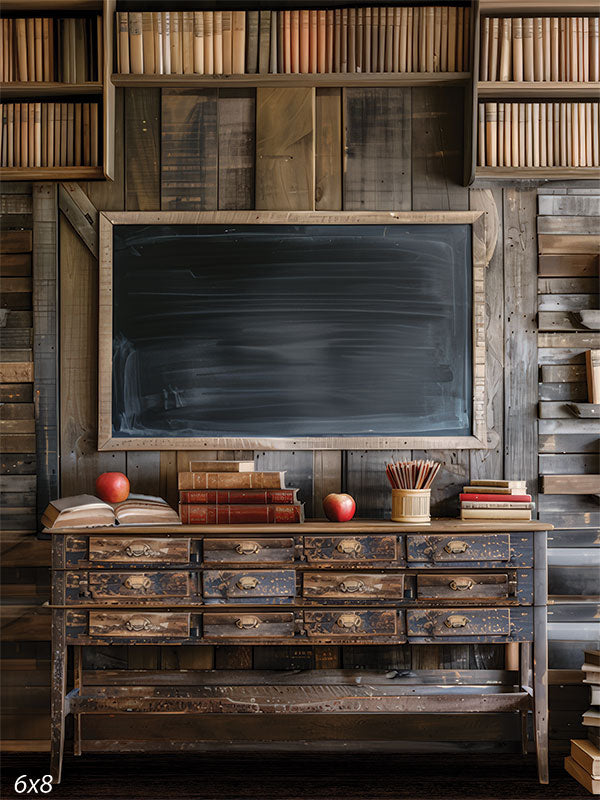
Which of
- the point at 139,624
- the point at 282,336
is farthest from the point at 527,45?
the point at 139,624

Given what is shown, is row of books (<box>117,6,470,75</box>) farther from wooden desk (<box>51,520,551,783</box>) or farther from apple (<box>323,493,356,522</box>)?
wooden desk (<box>51,520,551,783</box>)

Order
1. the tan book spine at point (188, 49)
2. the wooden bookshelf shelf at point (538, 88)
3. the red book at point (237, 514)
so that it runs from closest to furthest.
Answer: the red book at point (237, 514) → the wooden bookshelf shelf at point (538, 88) → the tan book spine at point (188, 49)

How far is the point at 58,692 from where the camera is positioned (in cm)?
238

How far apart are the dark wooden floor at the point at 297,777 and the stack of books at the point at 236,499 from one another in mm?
934

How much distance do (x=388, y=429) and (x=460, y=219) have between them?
3.05ft

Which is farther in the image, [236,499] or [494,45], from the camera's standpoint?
[494,45]

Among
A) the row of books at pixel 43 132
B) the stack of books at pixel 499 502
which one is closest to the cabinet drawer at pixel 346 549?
the stack of books at pixel 499 502

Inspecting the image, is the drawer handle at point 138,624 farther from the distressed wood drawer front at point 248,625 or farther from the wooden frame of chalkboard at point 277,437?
the wooden frame of chalkboard at point 277,437

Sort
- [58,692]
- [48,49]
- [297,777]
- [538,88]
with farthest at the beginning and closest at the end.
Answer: [48,49], [538,88], [297,777], [58,692]

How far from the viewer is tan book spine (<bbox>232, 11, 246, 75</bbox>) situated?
2.77 meters

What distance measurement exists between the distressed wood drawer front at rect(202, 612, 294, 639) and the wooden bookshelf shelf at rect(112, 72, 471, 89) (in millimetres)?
2108

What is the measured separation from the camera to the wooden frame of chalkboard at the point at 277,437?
9.21ft

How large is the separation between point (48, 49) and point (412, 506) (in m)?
2.37

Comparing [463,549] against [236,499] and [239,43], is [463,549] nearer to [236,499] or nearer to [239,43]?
[236,499]
